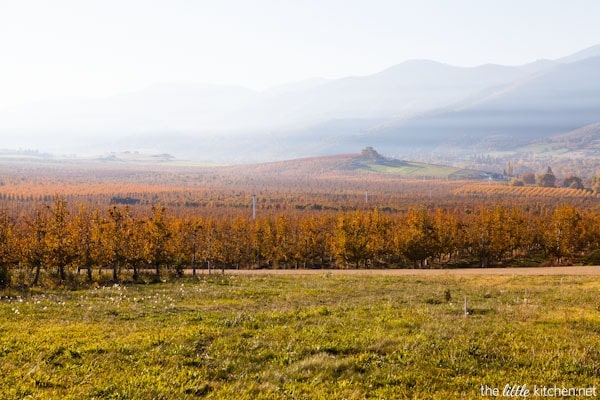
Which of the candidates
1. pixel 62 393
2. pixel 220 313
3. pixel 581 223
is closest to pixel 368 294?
pixel 220 313

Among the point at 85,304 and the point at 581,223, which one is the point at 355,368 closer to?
the point at 85,304

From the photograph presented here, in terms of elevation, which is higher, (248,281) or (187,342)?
(187,342)

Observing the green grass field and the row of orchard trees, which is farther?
the row of orchard trees

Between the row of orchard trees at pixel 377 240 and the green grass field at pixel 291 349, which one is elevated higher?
the green grass field at pixel 291 349

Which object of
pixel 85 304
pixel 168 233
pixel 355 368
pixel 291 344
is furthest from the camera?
pixel 168 233

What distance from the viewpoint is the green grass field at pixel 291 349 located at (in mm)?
16594

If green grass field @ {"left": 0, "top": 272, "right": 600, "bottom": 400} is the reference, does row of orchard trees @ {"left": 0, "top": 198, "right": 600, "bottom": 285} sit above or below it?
below

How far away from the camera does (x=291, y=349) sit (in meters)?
20.9

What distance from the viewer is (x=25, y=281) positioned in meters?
56.5

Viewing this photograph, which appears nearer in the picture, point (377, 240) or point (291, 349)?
point (291, 349)

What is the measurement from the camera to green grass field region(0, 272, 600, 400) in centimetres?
1659

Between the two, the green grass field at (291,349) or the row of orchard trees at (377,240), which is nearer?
the green grass field at (291,349)

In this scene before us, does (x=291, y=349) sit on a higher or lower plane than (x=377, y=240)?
higher

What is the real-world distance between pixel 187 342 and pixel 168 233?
52.7m
